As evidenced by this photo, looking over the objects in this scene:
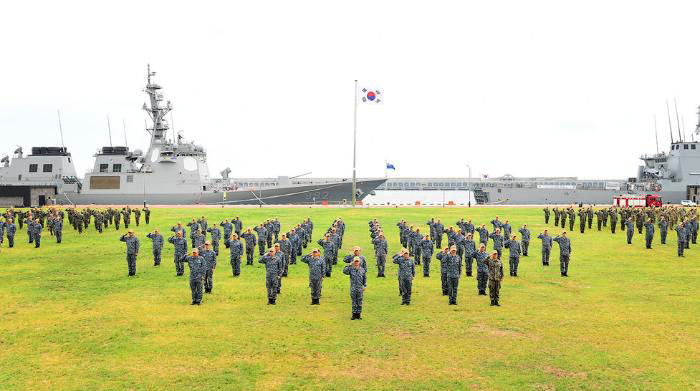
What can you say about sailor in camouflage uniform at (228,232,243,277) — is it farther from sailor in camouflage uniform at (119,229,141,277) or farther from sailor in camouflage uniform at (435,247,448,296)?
sailor in camouflage uniform at (435,247,448,296)

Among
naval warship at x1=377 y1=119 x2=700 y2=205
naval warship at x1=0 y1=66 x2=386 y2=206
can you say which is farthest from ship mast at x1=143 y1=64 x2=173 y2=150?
naval warship at x1=377 y1=119 x2=700 y2=205

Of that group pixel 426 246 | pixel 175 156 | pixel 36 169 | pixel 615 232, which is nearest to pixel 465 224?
pixel 426 246

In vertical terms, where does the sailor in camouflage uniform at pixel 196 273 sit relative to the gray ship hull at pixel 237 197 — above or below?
below

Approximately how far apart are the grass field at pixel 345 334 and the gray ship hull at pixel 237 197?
48.5 metres

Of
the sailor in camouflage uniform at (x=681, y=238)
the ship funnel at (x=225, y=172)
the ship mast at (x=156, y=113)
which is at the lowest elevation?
the sailor in camouflage uniform at (x=681, y=238)

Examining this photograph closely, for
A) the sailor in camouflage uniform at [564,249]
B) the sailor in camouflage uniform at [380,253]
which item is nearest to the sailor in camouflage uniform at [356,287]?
the sailor in camouflage uniform at [380,253]

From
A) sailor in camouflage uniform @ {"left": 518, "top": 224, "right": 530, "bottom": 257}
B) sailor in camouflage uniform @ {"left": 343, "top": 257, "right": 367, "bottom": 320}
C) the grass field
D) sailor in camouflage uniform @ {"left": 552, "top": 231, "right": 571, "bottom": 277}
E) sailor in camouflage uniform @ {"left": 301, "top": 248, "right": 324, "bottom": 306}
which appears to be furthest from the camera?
sailor in camouflage uniform @ {"left": 518, "top": 224, "right": 530, "bottom": 257}

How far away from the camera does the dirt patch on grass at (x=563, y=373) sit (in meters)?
8.89

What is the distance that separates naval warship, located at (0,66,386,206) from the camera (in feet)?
222

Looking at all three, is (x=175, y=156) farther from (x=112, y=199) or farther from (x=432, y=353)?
(x=432, y=353)

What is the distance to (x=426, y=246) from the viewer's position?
18.2 m

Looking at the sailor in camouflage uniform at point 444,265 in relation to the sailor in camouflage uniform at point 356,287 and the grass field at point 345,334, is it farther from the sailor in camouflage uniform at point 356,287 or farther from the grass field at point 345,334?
the sailor in camouflage uniform at point 356,287

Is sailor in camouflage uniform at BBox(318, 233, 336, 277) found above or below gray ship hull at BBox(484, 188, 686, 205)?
below

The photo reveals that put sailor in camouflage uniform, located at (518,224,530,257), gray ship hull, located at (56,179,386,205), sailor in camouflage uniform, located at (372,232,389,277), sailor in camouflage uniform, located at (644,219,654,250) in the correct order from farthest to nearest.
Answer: gray ship hull, located at (56,179,386,205)
sailor in camouflage uniform, located at (644,219,654,250)
sailor in camouflage uniform, located at (518,224,530,257)
sailor in camouflage uniform, located at (372,232,389,277)
